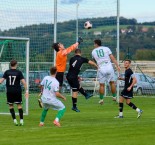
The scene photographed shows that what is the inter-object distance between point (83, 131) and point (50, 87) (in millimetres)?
2117

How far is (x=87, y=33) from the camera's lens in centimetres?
3719

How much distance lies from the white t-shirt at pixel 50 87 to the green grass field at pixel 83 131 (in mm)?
866

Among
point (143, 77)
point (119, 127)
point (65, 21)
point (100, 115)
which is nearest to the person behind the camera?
point (119, 127)

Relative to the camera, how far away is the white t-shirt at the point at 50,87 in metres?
20.2

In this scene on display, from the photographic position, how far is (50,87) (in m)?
20.2

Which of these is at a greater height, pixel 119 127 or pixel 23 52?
pixel 23 52

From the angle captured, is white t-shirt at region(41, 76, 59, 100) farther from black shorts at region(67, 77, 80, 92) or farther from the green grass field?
black shorts at region(67, 77, 80, 92)

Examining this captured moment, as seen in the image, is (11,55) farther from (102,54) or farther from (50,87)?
(50,87)

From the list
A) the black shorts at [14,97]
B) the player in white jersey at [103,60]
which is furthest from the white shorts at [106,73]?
the black shorts at [14,97]

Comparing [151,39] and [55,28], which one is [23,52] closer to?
[55,28]

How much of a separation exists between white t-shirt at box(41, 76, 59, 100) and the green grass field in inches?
→ 34.1

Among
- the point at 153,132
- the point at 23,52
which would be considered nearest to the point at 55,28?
the point at 23,52

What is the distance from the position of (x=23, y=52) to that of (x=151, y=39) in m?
37.9

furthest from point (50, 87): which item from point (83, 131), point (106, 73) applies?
point (106, 73)
